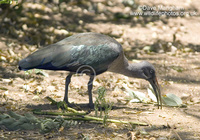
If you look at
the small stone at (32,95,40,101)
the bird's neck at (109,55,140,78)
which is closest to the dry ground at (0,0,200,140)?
the small stone at (32,95,40,101)

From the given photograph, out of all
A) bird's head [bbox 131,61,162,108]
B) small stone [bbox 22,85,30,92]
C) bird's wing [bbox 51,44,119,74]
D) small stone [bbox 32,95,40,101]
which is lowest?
small stone [bbox 32,95,40,101]

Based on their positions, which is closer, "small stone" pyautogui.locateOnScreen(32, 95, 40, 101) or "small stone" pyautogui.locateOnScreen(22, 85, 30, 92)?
"small stone" pyautogui.locateOnScreen(32, 95, 40, 101)

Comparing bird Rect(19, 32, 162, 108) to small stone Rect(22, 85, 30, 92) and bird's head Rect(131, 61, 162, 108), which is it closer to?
bird's head Rect(131, 61, 162, 108)

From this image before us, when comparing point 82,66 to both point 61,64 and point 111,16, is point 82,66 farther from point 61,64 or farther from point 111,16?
point 111,16

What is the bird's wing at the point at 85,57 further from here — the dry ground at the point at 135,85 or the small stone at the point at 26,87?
the small stone at the point at 26,87

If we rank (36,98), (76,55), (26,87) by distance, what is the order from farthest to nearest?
(26,87) < (36,98) < (76,55)

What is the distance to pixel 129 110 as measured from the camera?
199 inches

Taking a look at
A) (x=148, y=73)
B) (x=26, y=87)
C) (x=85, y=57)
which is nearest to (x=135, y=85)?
(x=148, y=73)

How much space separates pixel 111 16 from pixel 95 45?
17.3 feet

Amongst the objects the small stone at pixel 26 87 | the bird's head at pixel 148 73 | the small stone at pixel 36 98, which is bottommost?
the small stone at pixel 36 98

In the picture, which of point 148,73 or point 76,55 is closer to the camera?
point 76,55

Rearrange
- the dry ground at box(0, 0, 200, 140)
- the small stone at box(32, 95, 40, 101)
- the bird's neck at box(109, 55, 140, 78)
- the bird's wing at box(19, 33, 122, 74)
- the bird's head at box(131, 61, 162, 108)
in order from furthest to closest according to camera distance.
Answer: the bird's head at box(131, 61, 162, 108) < the bird's neck at box(109, 55, 140, 78) < the small stone at box(32, 95, 40, 101) < the bird's wing at box(19, 33, 122, 74) < the dry ground at box(0, 0, 200, 140)

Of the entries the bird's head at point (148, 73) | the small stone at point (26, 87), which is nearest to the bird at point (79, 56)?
the bird's head at point (148, 73)

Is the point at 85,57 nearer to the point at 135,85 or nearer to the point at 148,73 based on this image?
the point at 148,73
